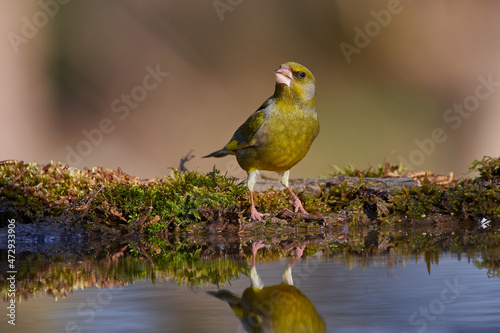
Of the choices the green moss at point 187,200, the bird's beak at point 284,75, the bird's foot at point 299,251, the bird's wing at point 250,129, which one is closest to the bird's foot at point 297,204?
the green moss at point 187,200

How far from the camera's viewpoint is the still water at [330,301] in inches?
98.2

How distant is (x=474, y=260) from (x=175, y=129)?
13153 millimetres

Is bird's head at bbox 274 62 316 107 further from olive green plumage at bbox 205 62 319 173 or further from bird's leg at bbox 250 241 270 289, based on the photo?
bird's leg at bbox 250 241 270 289

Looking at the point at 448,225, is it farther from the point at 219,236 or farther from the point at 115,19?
the point at 115,19

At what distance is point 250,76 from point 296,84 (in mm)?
11295

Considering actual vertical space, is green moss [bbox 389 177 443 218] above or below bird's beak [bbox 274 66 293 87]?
below

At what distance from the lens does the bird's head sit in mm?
6117

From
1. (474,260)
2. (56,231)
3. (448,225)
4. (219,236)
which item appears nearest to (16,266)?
(56,231)

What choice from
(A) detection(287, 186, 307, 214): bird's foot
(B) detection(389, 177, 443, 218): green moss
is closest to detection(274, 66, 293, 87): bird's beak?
(A) detection(287, 186, 307, 214): bird's foot

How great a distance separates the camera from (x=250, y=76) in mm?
17297

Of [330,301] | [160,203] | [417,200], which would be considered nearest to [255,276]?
[330,301]

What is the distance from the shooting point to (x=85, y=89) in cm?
1639

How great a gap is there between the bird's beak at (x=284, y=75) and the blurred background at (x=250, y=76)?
9679 millimetres

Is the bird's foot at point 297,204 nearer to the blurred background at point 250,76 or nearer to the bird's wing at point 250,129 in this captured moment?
the bird's wing at point 250,129
